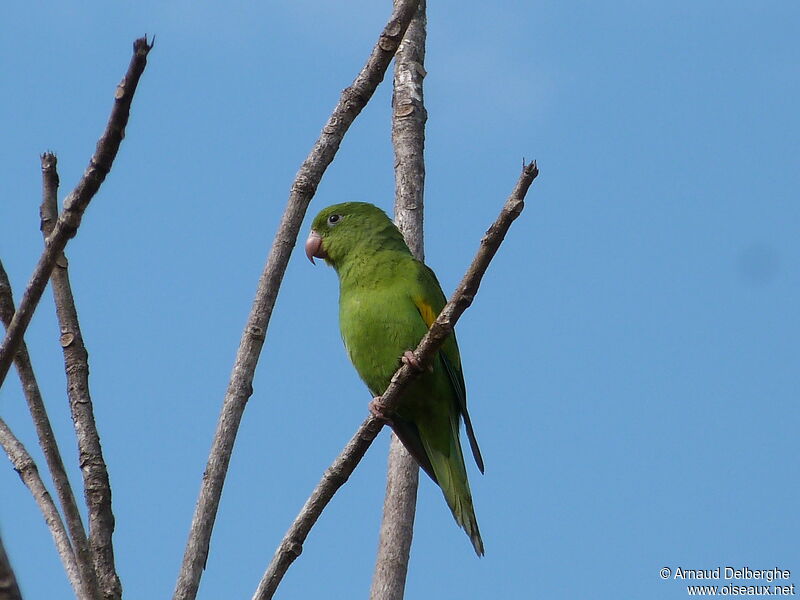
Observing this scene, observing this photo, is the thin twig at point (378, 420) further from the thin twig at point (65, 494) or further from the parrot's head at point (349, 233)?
the parrot's head at point (349, 233)

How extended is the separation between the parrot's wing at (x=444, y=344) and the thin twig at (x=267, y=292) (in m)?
1.66

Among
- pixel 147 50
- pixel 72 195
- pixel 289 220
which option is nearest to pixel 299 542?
pixel 289 220

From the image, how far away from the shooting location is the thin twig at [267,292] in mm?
3520

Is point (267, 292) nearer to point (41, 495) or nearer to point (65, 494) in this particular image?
point (41, 495)

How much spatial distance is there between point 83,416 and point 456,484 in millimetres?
2755

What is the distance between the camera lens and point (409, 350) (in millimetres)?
5711

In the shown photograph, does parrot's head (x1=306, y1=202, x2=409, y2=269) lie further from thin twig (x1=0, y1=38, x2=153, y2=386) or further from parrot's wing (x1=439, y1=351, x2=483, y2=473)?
thin twig (x1=0, y1=38, x2=153, y2=386)

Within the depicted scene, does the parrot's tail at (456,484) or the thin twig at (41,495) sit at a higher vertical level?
the parrot's tail at (456,484)

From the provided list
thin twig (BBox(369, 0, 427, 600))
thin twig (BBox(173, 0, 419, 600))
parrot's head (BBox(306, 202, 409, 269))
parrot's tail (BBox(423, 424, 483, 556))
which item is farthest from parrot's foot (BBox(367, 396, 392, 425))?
parrot's head (BBox(306, 202, 409, 269))

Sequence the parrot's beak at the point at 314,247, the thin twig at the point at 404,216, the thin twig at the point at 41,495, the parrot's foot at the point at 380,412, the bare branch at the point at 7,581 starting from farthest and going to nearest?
the parrot's beak at the point at 314,247 → the thin twig at the point at 404,216 → the parrot's foot at the point at 380,412 → the thin twig at the point at 41,495 → the bare branch at the point at 7,581

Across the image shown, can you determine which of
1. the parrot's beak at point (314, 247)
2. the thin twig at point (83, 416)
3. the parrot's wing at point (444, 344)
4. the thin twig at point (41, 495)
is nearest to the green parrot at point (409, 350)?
the parrot's wing at point (444, 344)

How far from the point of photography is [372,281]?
20.0ft

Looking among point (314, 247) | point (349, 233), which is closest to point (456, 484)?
point (349, 233)

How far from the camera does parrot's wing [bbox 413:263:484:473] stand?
5820 millimetres
